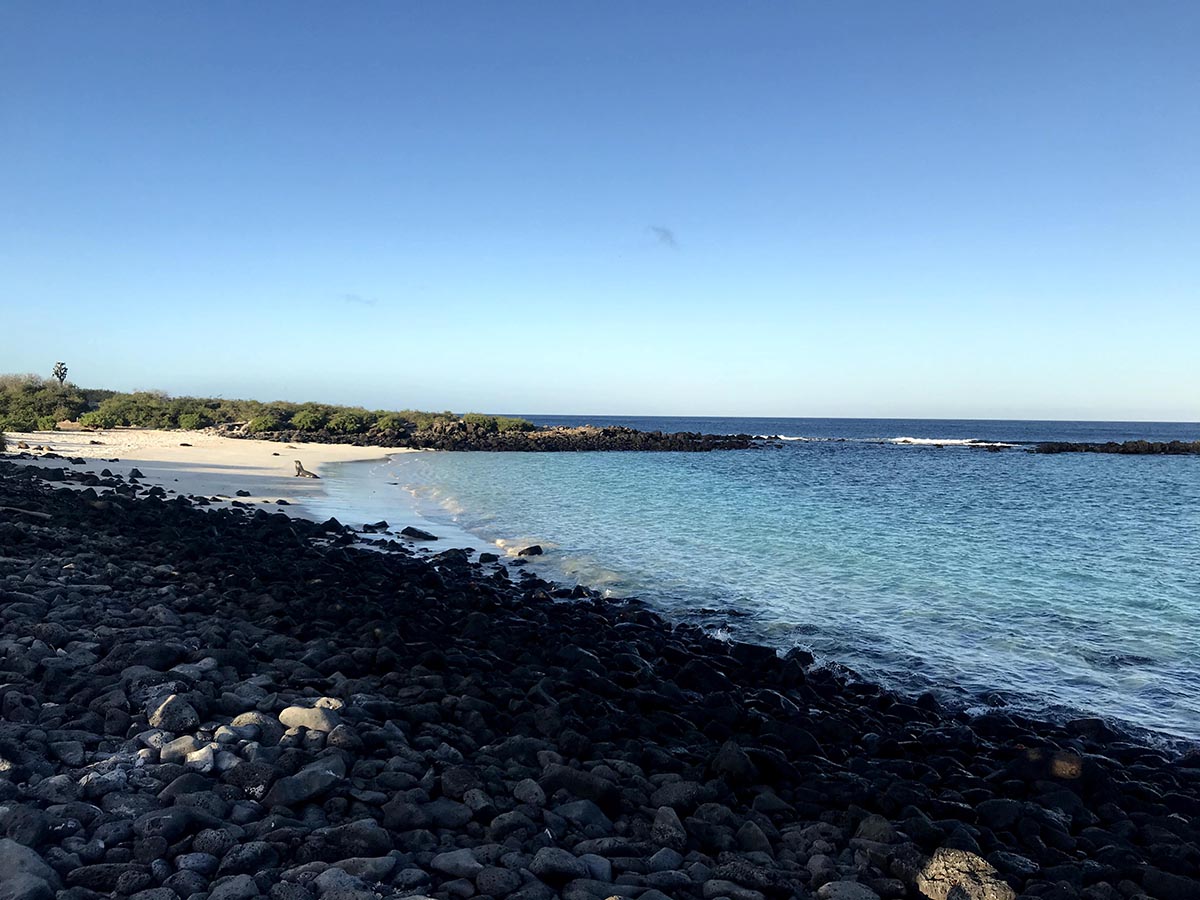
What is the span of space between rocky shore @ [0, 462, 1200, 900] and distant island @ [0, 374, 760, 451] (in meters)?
49.0

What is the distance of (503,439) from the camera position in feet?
221

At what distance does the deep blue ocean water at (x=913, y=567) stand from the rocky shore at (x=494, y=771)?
200cm

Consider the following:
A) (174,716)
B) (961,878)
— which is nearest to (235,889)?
(174,716)

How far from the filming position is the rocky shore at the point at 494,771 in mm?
4152

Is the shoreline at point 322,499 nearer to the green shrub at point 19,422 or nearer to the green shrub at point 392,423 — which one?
the green shrub at point 19,422

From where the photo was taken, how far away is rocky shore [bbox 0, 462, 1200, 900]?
415cm

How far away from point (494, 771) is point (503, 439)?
205 feet

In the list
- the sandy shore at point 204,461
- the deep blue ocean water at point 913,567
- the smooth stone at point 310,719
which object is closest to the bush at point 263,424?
the sandy shore at point 204,461

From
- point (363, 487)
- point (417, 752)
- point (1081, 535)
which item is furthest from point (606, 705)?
point (363, 487)

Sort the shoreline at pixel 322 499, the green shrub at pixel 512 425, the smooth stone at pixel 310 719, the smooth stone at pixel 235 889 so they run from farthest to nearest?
1. the green shrub at pixel 512 425
2. the shoreline at pixel 322 499
3. the smooth stone at pixel 310 719
4. the smooth stone at pixel 235 889

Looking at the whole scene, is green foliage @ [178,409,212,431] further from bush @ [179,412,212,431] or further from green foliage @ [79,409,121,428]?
green foliage @ [79,409,121,428]

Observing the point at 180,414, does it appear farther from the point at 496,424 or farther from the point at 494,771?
the point at 494,771

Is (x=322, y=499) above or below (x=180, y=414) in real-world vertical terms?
below

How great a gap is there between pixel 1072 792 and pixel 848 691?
3.09m
